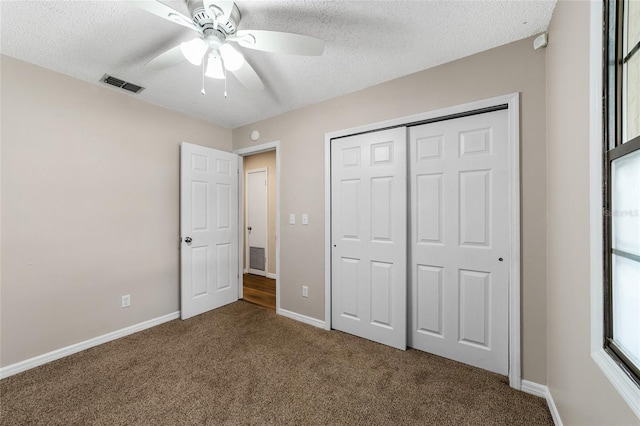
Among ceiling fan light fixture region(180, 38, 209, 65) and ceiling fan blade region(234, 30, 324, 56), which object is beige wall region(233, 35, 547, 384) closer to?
ceiling fan blade region(234, 30, 324, 56)

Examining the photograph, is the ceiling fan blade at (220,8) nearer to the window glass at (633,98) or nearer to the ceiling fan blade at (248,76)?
the ceiling fan blade at (248,76)

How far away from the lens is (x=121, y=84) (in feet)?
7.83

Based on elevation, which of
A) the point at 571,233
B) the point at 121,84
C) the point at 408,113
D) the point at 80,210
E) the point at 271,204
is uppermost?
the point at 121,84

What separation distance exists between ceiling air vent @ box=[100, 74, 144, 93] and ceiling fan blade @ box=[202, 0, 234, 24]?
63.8 inches

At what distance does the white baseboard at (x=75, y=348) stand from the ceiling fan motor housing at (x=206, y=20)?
279 centimetres

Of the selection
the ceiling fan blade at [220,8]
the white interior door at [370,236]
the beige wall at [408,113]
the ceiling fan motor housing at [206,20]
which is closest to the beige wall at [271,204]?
the beige wall at [408,113]

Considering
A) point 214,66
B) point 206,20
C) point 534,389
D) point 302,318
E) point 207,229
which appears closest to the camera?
point 206,20

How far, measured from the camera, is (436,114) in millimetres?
2119

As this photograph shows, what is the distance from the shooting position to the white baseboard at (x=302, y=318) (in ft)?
9.12

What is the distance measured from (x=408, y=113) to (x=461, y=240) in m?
1.18

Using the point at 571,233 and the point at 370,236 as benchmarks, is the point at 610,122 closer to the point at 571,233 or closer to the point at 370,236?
the point at 571,233

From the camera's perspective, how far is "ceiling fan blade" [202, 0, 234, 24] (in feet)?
4.07

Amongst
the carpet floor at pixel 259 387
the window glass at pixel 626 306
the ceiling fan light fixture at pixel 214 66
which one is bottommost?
the carpet floor at pixel 259 387

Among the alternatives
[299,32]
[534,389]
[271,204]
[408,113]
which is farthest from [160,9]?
[271,204]
